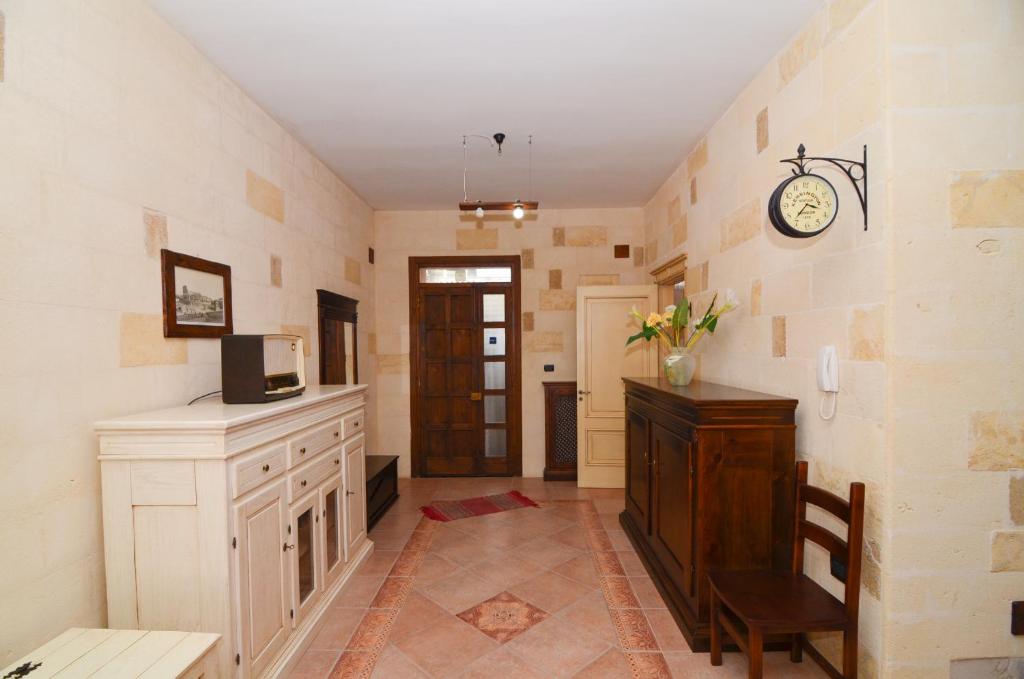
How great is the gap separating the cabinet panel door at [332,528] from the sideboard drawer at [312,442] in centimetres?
23

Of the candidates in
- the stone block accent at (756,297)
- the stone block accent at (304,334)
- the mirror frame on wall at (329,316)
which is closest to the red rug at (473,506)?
the mirror frame on wall at (329,316)

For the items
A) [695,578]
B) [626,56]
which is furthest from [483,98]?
[695,578]

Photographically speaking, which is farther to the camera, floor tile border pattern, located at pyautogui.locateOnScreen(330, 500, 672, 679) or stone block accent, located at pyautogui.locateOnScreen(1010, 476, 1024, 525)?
floor tile border pattern, located at pyautogui.locateOnScreen(330, 500, 672, 679)

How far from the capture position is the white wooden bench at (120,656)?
133 centimetres

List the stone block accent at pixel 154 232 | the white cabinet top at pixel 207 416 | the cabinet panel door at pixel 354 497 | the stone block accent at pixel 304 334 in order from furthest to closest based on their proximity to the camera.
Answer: the stone block accent at pixel 304 334 → the cabinet panel door at pixel 354 497 → the stone block accent at pixel 154 232 → the white cabinet top at pixel 207 416

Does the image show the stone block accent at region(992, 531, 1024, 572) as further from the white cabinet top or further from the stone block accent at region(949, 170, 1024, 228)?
the white cabinet top

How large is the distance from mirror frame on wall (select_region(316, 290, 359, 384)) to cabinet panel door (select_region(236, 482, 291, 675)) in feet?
6.12

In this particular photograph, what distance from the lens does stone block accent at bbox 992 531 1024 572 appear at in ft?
5.73

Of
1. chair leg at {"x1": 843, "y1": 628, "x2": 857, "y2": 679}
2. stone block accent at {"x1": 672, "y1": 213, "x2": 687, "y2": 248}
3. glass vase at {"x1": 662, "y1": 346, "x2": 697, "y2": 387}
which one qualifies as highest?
stone block accent at {"x1": 672, "y1": 213, "x2": 687, "y2": 248}

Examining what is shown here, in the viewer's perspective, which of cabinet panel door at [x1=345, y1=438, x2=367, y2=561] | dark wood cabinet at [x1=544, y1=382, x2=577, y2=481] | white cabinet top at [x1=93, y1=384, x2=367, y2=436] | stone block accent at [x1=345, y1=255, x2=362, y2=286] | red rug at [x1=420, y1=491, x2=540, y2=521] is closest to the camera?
white cabinet top at [x1=93, y1=384, x2=367, y2=436]

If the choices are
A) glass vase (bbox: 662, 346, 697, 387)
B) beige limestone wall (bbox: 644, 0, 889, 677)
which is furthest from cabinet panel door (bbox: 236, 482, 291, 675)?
beige limestone wall (bbox: 644, 0, 889, 677)

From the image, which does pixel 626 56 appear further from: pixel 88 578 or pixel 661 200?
pixel 88 578

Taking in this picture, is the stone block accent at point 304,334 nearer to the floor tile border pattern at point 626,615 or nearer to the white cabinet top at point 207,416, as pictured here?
the white cabinet top at point 207,416

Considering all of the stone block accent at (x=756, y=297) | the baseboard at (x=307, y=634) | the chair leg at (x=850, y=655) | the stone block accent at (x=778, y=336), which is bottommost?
the baseboard at (x=307, y=634)
